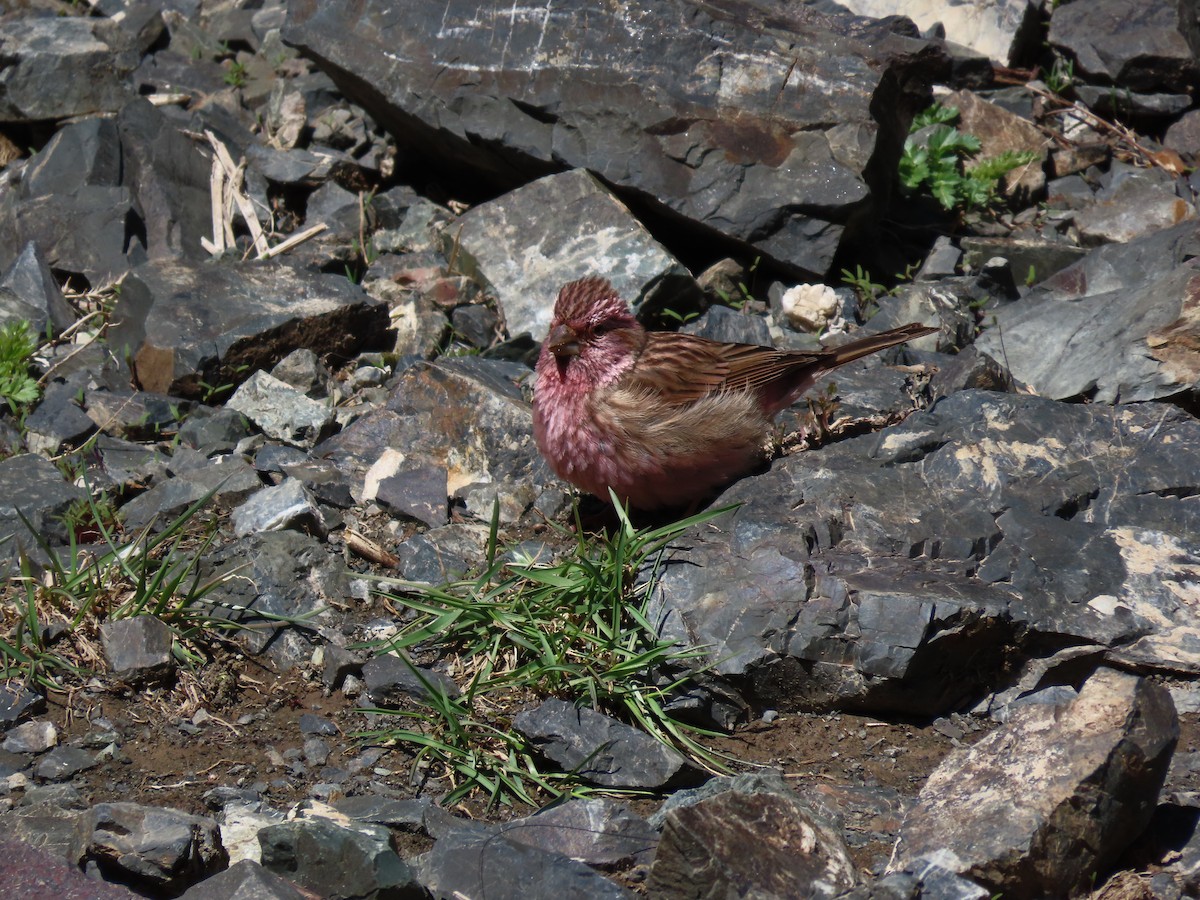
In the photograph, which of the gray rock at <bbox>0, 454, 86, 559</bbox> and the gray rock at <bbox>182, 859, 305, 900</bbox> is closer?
the gray rock at <bbox>182, 859, 305, 900</bbox>

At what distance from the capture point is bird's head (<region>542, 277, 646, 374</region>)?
5.11m

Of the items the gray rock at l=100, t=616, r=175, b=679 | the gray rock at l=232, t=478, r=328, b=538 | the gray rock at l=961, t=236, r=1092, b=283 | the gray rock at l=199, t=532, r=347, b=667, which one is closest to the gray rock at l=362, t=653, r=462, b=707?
the gray rock at l=199, t=532, r=347, b=667

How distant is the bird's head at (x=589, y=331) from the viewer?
5.11 m

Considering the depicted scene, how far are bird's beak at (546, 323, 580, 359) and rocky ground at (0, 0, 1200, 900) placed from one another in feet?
2.27

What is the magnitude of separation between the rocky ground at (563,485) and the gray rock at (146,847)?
13 millimetres

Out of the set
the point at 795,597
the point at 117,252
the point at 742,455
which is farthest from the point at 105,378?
the point at 795,597

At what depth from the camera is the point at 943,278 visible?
6941 millimetres

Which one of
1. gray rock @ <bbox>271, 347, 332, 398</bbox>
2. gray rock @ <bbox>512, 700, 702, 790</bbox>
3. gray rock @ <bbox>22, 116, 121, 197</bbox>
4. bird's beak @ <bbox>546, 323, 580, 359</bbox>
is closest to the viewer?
gray rock @ <bbox>512, 700, 702, 790</bbox>

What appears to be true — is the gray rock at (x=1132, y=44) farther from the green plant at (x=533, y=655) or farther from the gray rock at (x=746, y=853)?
the gray rock at (x=746, y=853)

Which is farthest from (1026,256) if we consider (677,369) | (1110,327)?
(677,369)

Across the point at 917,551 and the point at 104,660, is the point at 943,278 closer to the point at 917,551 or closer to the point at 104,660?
the point at 917,551

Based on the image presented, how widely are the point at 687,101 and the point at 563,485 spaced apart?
2471 millimetres

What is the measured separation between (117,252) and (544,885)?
5.06 meters

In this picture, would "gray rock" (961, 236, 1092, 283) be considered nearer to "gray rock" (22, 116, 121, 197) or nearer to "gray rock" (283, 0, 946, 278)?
"gray rock" (283, 0, 946, 278)
